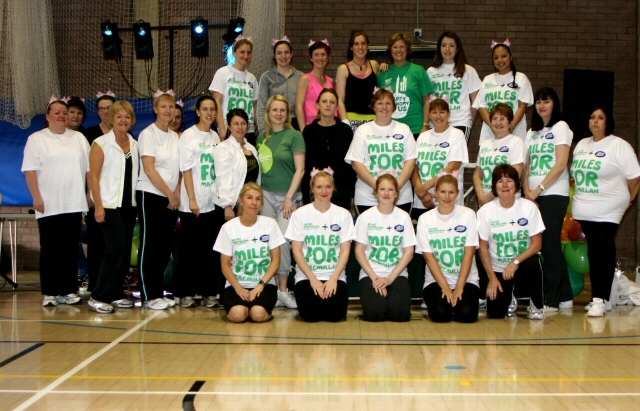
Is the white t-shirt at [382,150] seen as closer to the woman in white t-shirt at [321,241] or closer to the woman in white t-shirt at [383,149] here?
the woman in white t-shirt at [383,149]

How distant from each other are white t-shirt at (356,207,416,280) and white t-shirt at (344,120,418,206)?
0.41 metres

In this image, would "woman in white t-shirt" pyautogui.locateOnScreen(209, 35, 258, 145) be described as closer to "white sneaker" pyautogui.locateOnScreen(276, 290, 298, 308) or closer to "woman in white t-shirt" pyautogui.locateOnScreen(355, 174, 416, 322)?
"white sneaker" pyautogui.locateOnScreen(276, 290, 298, 308)

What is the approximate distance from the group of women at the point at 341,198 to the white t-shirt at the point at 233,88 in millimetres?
268

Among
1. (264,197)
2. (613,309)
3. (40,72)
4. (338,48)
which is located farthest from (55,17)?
(613,309)

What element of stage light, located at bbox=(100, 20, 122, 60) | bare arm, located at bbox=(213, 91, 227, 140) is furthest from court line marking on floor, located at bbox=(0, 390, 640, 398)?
stage light, located at bbox=(100, 20, 122, 60)

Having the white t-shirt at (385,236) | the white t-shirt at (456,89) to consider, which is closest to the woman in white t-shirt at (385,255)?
the white t-shirt at (385,236)

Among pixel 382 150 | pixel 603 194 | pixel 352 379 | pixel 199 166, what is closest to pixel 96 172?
pixel 199 166

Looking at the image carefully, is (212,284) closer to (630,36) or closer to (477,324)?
(477,324)

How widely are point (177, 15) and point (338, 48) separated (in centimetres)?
220

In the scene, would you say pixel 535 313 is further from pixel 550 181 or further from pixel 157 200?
pixel 157 200

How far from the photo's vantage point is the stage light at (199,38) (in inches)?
366

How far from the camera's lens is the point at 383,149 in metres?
6.57

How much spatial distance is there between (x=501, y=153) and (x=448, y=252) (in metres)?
1.09

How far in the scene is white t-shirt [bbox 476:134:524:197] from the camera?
21.9 ft
